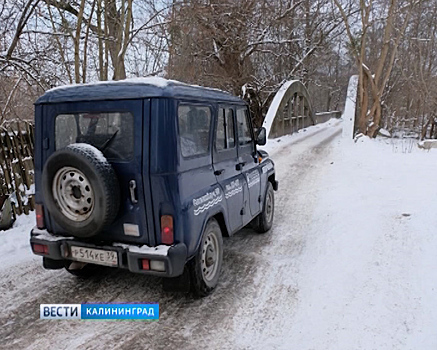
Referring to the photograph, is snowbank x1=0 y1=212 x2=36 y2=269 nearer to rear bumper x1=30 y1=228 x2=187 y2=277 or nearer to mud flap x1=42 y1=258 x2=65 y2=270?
mud flap x1=42 y1=258 x2=65 y2=270

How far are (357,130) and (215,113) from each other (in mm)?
14976

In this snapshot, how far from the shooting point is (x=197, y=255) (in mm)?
3395

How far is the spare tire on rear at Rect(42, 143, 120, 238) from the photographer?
293cm

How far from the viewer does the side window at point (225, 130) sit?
3.98 meters

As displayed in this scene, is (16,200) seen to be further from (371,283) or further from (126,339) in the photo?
(371,283)

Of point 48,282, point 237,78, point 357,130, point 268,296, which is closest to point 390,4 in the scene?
point 357,130

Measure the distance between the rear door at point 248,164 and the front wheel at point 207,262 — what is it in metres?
0.83

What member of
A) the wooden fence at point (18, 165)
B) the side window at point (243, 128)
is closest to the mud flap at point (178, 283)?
the side window at point (243, 128)

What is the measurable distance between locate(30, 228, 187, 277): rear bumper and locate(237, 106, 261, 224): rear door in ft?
5.35

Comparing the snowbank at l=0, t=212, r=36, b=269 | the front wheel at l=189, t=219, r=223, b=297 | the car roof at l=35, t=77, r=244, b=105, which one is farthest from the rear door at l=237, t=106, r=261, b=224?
the snowbank at l=0, t=212, r=36, b=269

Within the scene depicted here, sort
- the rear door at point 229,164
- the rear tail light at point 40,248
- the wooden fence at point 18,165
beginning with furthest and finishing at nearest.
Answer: the wooden fence at point 18,165 → the rear door at point 229,164 → the rear tail light at point 40,248

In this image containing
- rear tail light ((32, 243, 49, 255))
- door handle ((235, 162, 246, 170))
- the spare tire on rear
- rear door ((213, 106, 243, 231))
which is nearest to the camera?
the spare tire on rear

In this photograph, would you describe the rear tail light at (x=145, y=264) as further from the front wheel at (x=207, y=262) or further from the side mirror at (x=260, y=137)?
the side mirror at (x=260, y=137)

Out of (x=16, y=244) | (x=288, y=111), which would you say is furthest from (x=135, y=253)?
(x=288, y=111)
